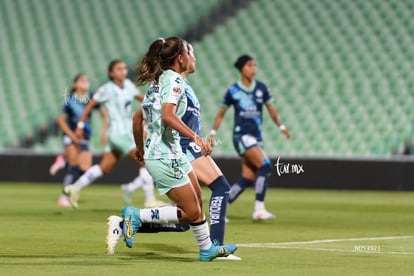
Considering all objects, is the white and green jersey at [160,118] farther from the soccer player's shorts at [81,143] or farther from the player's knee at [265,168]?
the soccer player's shorts at [81,143]

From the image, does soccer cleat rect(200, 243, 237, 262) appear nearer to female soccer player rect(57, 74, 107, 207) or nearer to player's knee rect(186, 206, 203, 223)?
player's knee rect(186, 206, 203, 223)

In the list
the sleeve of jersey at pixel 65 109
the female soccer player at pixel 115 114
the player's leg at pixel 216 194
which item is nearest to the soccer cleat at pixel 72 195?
the female soccer player at pixel 115 114

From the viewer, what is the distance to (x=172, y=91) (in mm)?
9562

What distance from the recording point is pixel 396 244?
11711mm

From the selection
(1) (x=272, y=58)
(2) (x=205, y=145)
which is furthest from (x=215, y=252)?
(1) (x=272, y=58)

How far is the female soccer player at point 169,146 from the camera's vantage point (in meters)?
9.64

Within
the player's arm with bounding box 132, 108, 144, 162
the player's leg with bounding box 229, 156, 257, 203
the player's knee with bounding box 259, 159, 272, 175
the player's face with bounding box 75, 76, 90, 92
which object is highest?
the player's arm with bounding box 132, 108, 144, 162

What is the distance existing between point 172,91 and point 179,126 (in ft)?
1.26

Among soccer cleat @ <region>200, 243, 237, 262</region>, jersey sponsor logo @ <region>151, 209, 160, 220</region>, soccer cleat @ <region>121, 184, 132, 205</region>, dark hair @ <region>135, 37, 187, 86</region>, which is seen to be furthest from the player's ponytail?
soccer cleat @ <region>121, 184, 132, 205</region>

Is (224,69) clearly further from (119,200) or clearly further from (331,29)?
(119,200)

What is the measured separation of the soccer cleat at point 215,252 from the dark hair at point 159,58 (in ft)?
5.18

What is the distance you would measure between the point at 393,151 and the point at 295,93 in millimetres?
3608

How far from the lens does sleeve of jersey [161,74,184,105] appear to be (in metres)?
9.53

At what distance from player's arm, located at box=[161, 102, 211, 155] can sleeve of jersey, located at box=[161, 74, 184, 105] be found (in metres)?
0.05
